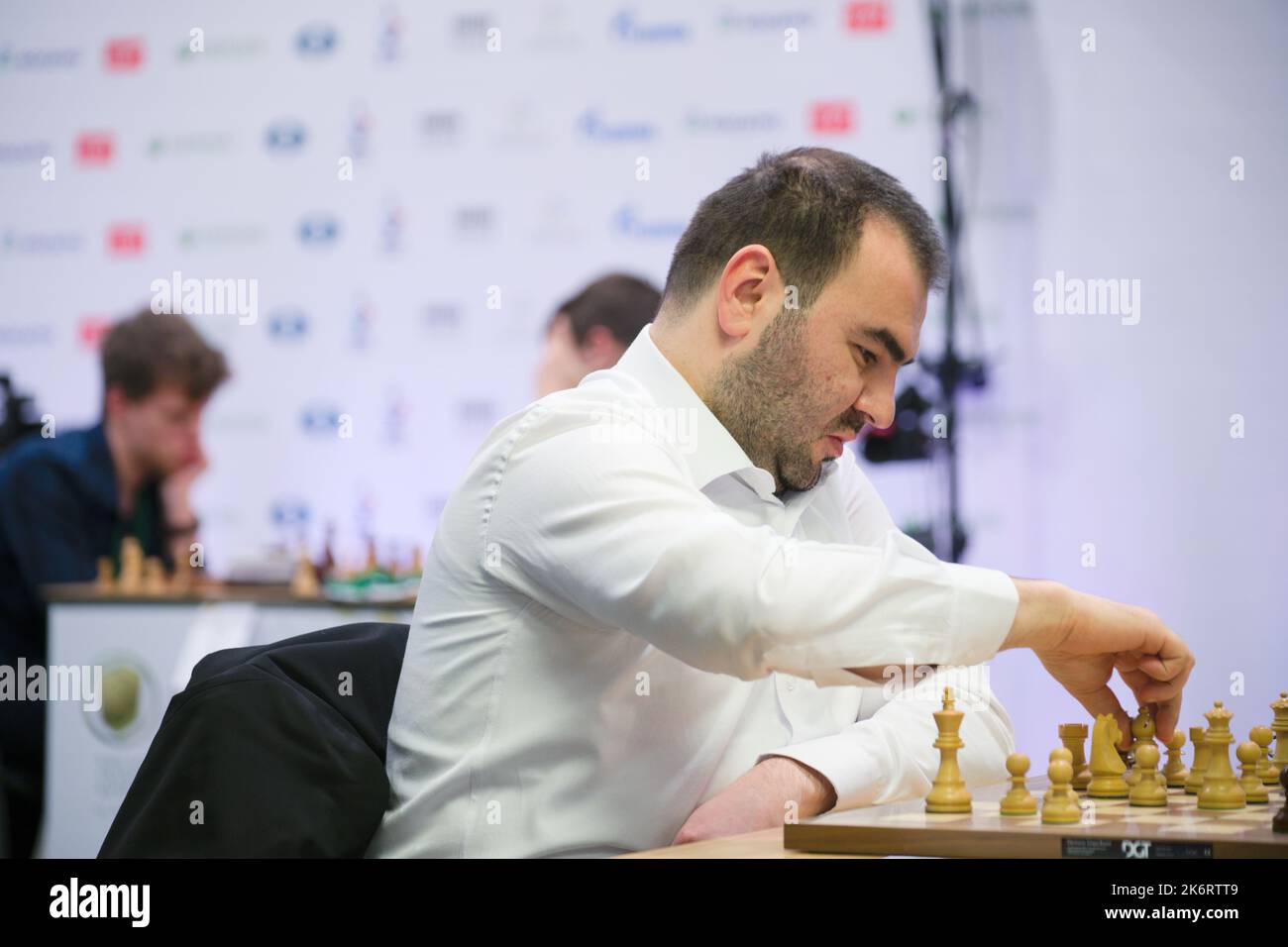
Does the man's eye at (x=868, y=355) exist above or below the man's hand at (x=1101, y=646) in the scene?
above

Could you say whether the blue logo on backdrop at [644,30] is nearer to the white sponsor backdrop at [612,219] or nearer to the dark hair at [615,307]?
the white sponsor backdrop at [612,219]

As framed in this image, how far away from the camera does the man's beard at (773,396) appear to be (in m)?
1.62

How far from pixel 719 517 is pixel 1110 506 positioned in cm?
400

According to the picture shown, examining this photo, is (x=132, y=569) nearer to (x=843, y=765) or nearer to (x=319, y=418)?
(x=319, y=418)

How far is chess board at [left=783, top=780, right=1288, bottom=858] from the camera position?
43.3 inches

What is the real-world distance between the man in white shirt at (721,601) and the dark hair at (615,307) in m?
2.58

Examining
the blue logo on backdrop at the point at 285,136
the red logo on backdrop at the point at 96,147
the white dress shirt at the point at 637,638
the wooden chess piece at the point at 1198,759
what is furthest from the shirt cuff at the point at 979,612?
the red logo on backdrop at the point at 96,147

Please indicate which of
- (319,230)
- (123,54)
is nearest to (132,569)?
(319,230)

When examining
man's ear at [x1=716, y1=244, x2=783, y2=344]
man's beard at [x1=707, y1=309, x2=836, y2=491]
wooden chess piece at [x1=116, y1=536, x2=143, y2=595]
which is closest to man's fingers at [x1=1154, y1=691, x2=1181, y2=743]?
man's beard at [x1=707, y1=309, x2=836, y2=491]

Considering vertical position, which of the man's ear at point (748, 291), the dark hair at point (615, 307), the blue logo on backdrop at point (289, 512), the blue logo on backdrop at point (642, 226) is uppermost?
the blue logo on backdrop at point (642, 226)
